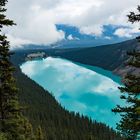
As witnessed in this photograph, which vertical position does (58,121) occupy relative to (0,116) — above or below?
below

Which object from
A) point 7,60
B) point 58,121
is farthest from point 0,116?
point 58,121

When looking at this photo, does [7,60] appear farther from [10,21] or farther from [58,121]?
[58,121]

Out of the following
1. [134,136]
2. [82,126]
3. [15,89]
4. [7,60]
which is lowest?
[82,126]

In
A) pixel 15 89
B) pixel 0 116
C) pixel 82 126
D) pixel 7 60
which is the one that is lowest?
pixel 82 126

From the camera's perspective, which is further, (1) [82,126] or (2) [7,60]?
(1) [82,126]

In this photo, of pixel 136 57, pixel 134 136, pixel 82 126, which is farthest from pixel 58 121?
pixel 136 57

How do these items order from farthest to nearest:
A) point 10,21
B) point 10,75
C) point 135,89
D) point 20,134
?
point 20,134, point 10,75, point 10,21, point 135,89

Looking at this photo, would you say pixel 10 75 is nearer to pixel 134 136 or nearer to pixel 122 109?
pixel 122 109

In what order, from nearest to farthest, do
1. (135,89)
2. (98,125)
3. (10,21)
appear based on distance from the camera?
(135,89) < (10,21) < (98,125)

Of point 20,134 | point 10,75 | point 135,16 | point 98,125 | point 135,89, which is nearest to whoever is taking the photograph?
point 135,89
